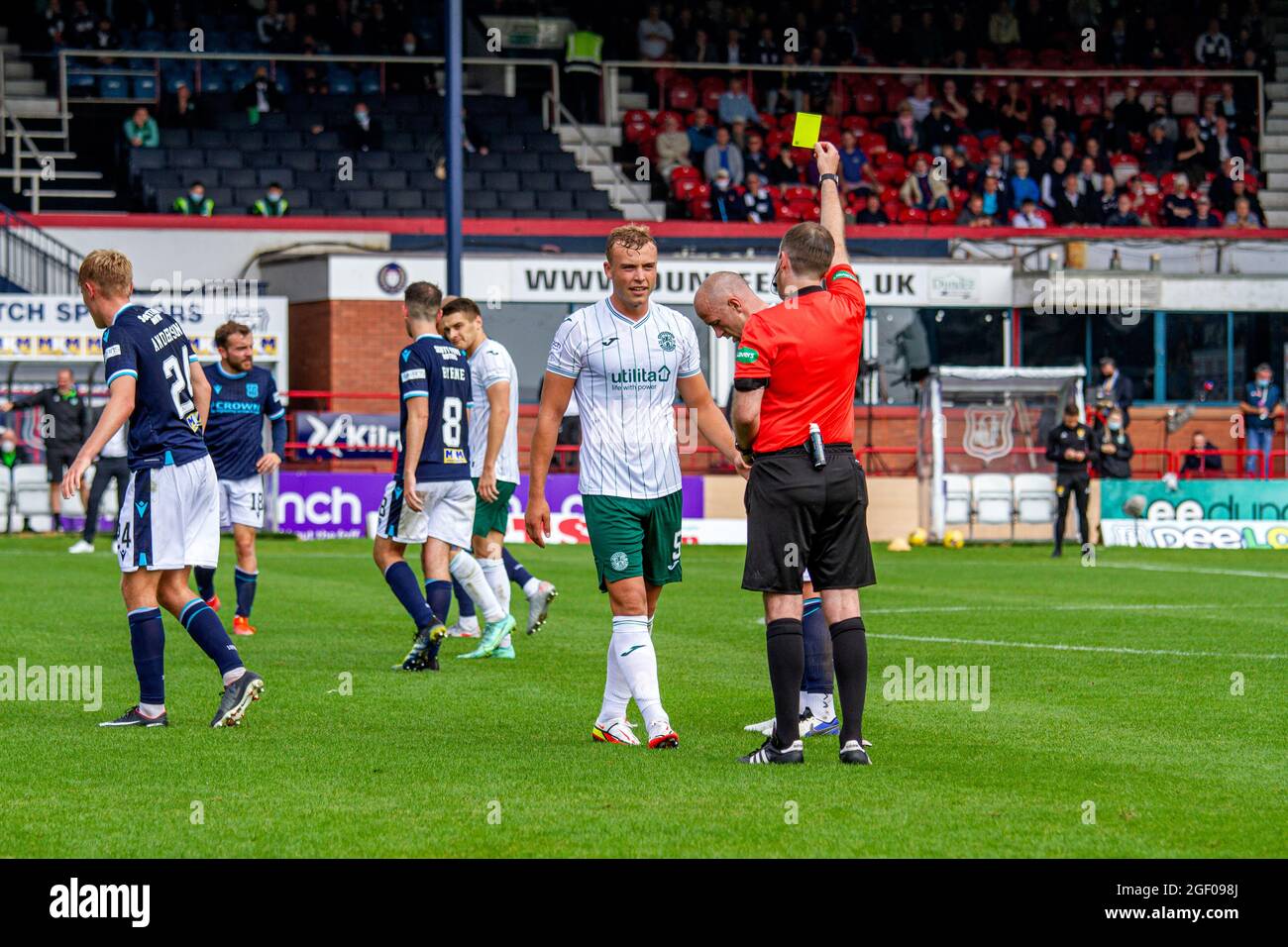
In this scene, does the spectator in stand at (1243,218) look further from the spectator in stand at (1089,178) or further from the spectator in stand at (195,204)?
the spectator in stand at (195,204)

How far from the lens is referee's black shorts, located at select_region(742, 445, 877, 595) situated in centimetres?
771

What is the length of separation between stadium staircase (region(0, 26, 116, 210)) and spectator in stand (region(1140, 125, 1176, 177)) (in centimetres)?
2035

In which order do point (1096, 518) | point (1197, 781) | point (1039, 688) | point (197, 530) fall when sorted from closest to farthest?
1. point (1197, 781)
2. point (197, 530)
3. point (1039, 688)
4. point (1096, 518)

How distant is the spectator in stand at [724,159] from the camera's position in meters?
36.5

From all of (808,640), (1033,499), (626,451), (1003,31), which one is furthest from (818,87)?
(626,451)

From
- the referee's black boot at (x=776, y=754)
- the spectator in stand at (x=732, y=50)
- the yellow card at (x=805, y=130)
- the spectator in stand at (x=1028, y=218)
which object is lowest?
the referee's black boot at (x=776, y=754)

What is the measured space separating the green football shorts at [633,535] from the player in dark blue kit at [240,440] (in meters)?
6.12

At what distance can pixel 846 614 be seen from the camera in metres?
7.77

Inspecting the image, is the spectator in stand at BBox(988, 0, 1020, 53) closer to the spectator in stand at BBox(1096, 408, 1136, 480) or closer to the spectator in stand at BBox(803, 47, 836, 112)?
the spectator in stand at BBox(803, 47, 836, 112)

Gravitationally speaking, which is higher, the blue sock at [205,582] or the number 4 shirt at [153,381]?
the number 4 shirt at [153,381]

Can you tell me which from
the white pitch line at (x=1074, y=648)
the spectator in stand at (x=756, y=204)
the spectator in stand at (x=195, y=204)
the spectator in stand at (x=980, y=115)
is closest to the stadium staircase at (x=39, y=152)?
the spectator in stand at (x=195, y=204)

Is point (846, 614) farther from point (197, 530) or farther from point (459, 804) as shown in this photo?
point (197, 530)
